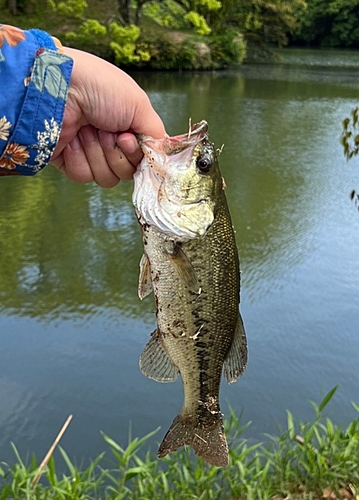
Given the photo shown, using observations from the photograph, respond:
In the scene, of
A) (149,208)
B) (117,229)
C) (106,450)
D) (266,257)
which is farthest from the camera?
(117,229)

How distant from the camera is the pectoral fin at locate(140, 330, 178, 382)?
1.78 m

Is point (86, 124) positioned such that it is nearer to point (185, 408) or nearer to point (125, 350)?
point (185, 408)

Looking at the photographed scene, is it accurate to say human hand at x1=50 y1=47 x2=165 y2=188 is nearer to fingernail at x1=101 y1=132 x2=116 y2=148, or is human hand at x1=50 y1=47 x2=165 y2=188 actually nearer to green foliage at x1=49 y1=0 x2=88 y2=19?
fingernail at x1=101 y1=132 x2=116 y2=148

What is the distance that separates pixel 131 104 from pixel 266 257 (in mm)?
4326

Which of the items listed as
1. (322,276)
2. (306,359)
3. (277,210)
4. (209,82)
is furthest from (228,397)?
(209,82)

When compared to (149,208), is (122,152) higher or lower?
higher

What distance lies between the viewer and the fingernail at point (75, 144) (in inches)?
68.2

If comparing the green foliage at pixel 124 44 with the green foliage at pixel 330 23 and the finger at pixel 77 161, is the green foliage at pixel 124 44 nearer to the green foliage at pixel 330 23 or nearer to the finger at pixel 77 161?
the finger at pixel 77 161

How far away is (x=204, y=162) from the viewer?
61.4 inches

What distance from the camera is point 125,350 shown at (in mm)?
4223

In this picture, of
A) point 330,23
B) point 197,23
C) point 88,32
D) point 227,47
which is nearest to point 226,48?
point 227,47

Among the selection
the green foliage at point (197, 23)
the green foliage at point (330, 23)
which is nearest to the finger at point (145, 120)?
the green foliage at point (197, 23)

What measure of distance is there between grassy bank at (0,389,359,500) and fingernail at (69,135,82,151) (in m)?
1.52

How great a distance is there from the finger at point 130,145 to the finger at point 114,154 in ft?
0.09
